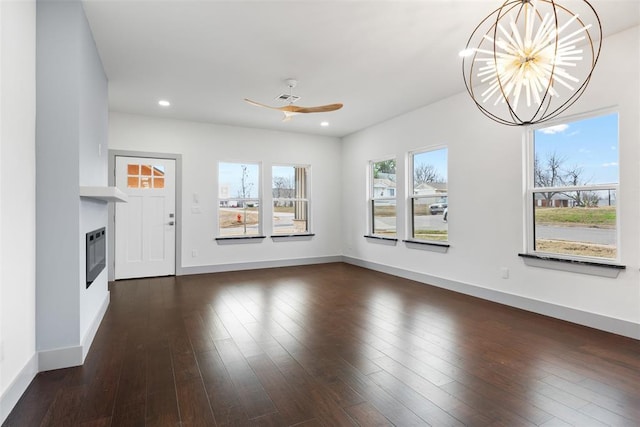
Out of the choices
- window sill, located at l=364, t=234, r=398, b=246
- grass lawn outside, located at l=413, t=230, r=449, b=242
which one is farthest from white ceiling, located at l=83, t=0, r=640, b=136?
window sill, located at l=364, t=234, r=398, b=246

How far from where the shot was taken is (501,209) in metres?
4.16

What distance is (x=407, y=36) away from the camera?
123 inches

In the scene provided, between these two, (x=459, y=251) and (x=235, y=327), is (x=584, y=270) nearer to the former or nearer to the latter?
(x=459, y=251)

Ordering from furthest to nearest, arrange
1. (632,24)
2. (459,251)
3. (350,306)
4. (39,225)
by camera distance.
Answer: (459,251) → (350,306) → (632,24) → (39,225)

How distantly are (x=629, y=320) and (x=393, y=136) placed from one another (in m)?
3.98

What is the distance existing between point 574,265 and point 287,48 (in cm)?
358

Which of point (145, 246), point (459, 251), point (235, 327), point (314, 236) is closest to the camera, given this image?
point (235, 327)

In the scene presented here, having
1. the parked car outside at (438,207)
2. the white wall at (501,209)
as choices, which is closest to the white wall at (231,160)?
the white wall at (501,209)

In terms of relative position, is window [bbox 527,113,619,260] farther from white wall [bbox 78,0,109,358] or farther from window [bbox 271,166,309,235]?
white wall [bbox 78,0,109,358]

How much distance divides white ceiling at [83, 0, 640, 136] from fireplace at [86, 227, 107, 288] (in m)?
1.83

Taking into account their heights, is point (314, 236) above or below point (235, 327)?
above

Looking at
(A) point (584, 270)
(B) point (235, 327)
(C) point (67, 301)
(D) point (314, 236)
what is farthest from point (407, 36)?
(D) point (314, 236)

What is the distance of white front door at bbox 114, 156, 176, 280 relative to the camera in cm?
560

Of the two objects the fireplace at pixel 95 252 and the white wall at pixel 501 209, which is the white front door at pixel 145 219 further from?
the white wall at pixel 501 209
